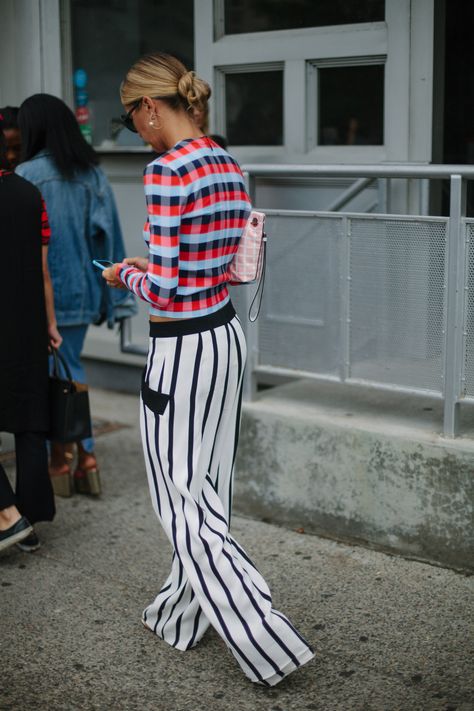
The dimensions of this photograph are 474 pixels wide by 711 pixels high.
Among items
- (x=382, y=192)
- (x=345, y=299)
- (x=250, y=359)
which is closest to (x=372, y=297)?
(x=345, y=299)

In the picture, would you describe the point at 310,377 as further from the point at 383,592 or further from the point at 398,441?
the point at 383,592

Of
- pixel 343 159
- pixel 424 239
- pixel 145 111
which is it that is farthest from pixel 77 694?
pixel 343 159

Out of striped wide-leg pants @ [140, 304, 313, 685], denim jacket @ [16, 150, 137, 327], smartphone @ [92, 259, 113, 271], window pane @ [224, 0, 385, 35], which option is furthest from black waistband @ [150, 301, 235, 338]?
window pane @ [224, 0, 385, 35]

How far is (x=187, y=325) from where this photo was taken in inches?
129

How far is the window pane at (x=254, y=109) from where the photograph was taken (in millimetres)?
6008

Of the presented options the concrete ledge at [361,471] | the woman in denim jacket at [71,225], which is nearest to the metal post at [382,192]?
the concrete ledge at [361,471]

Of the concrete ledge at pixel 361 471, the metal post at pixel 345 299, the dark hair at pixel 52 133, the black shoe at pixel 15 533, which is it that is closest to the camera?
the concrete ledge at pixel 361 471

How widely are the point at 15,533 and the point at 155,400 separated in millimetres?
1329

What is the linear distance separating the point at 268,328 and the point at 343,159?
50.4 inches

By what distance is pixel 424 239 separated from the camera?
4.17 m

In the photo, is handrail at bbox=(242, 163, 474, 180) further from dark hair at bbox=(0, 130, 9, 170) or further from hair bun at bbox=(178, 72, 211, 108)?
hair bun at bbox=(178, 72, 211, 108)

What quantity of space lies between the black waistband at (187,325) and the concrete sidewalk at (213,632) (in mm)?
1128

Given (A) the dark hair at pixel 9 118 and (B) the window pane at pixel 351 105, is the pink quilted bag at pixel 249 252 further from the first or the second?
(B) the window pane at pixel 351 105

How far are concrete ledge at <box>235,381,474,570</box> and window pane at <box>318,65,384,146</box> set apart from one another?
1.57m
